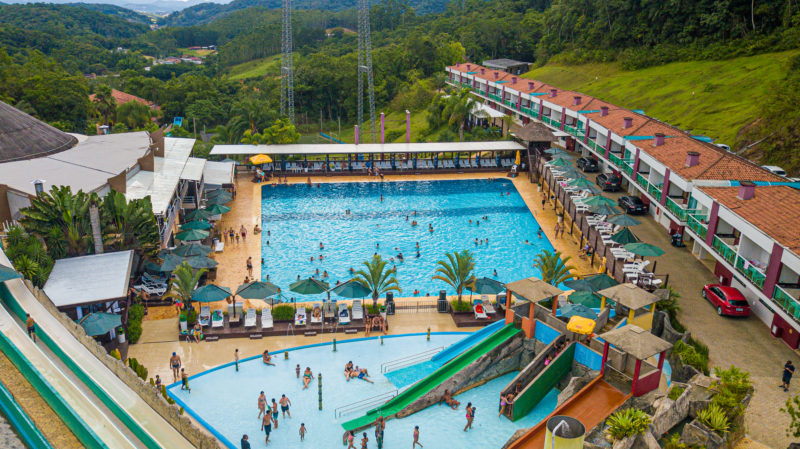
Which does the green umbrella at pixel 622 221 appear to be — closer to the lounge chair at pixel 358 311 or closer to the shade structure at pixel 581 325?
the shade structure at pixel 581 325

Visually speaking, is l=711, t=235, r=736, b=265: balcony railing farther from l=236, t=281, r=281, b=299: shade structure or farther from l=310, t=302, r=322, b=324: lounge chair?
l=236, t=281, r=281, b=299: shade structure

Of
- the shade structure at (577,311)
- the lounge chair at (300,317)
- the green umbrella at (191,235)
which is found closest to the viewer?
the shade structure at (577,311)

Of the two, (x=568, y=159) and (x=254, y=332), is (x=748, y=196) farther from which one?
(x=254, y=332)

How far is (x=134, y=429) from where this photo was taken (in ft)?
42.7

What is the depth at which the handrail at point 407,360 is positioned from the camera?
70.5 ft

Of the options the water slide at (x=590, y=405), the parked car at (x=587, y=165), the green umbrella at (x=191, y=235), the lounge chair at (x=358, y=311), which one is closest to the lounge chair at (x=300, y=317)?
the lounge chair at (x=358, y=311)

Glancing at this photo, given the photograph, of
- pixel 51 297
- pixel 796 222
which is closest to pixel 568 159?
pixel 796 222

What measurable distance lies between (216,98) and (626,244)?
67695mm

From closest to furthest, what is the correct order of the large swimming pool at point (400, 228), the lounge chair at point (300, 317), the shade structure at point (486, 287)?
the lounge chair at point (300, 317), the shade structure at point (486, 287), the large swimming pool at point (400, 228)

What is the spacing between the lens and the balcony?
20703 millimetres

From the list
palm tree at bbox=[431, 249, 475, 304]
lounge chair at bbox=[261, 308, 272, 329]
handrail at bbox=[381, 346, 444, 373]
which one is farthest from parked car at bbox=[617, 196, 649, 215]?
lounge chair at bbox=[261, 308, 272, 329]

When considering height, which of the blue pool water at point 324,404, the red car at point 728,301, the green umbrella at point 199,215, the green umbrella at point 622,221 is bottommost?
the blue pool water at point 324,404

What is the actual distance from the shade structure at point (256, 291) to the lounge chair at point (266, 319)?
0.64 m

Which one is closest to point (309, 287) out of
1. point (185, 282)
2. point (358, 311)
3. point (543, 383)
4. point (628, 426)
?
point (358, 311)
